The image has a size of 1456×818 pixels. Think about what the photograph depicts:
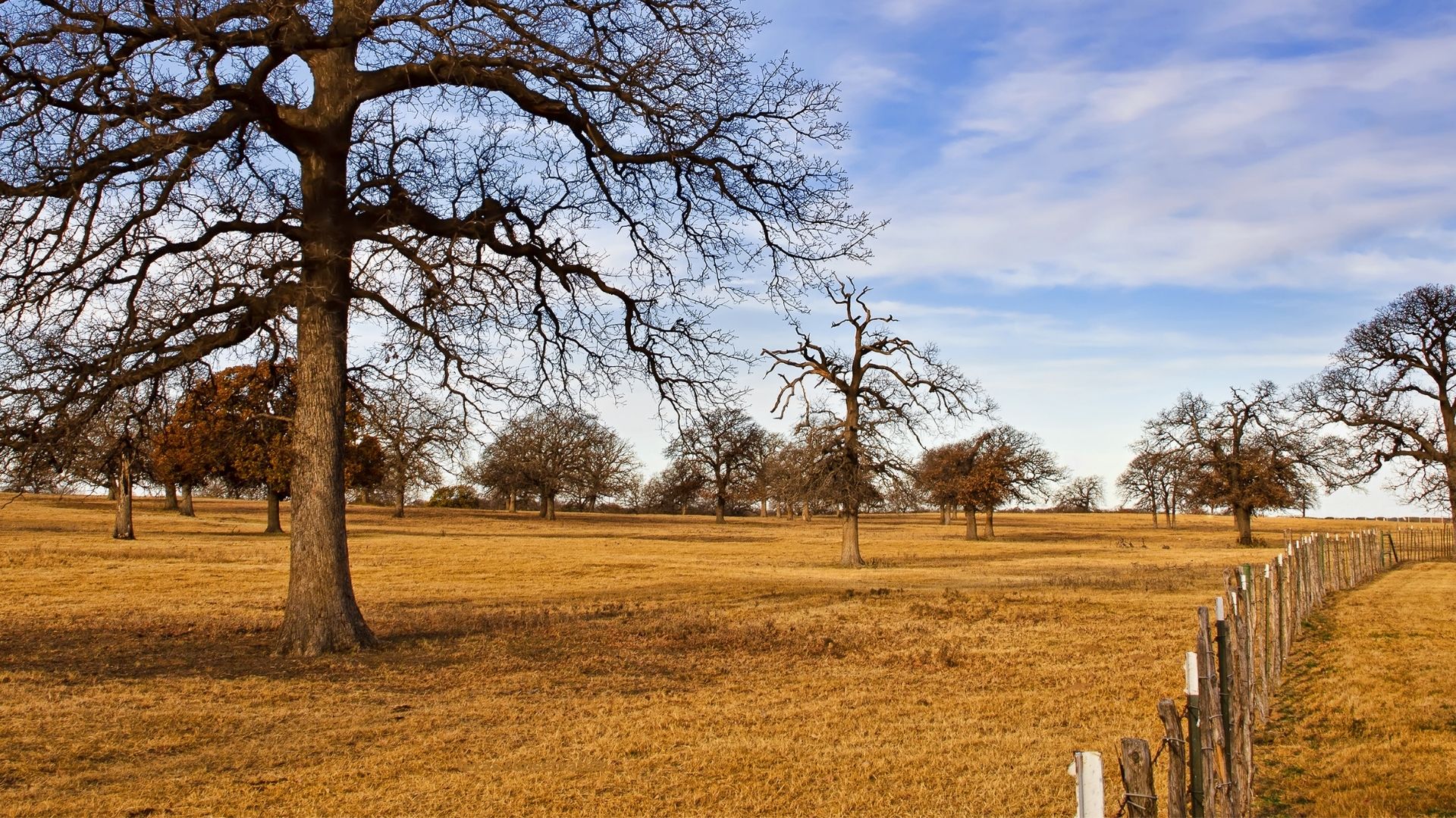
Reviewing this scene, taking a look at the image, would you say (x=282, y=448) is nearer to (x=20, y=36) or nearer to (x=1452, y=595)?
(x=20, y=36)

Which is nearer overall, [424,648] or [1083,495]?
[424,648]

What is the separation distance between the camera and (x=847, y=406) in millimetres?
36781

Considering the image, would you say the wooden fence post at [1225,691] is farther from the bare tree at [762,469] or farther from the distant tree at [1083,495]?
the distant tree at [1083,495]

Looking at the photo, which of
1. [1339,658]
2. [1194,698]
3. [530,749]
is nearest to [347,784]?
[530,749]

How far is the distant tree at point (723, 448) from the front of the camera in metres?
16.9

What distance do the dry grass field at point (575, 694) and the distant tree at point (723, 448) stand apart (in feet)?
10.1

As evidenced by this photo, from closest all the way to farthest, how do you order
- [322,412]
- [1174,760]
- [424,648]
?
[1174,760], [322,412], [424,648]

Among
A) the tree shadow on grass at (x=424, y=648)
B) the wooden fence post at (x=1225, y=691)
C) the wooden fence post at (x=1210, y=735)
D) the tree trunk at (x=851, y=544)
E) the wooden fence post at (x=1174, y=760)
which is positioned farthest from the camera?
the tree trunk at (x=851, y=544)

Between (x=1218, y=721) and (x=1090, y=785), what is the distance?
374 centimetres

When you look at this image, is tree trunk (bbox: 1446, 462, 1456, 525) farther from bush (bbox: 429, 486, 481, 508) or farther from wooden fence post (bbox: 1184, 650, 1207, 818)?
bush (bbox: 429, 486, 481, 508)

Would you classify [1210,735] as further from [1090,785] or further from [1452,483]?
[1452,483]

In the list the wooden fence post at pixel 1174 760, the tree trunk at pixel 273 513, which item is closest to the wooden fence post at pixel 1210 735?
the wooden fence post at pixel 1174 760

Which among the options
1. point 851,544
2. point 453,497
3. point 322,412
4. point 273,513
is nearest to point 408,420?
point 322,412

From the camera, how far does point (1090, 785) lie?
344 cm
